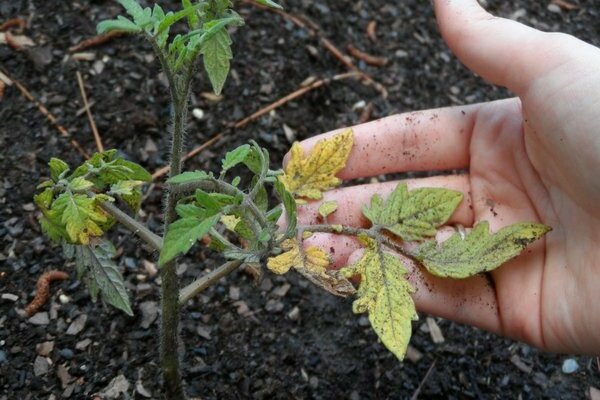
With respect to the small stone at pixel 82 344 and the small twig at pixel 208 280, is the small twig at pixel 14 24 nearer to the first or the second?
the small stone at pixel 82 344

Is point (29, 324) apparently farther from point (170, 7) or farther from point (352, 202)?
point (170, 7)

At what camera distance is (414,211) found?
175 centimetres

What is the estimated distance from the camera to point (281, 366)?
1.97 metres

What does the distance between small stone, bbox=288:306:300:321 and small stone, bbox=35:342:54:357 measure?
2.18 ft

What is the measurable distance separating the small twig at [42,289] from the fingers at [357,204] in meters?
0.70

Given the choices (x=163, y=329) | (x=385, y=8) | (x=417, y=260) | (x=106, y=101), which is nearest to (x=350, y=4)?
(x=385, y=8)

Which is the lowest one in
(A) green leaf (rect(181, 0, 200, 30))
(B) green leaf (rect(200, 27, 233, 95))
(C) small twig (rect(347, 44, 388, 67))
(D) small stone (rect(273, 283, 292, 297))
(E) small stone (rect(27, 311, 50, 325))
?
(D) small stone (rect(273, 283, 292, 297))

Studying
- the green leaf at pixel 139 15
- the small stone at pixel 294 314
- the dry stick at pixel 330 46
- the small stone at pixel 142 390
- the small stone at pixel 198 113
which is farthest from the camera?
the dry stick at pixel 330 46

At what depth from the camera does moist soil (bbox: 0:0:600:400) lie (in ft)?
6.20

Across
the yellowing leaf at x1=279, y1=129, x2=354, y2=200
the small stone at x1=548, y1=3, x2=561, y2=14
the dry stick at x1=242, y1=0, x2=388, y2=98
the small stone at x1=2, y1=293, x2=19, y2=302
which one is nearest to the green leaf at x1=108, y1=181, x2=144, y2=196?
the yellowing leaf at x1=279, y1=129, x2=354, y2=200

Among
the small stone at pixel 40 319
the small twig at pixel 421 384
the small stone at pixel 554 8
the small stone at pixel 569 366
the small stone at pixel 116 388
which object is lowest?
the small stone at pixel 569 366

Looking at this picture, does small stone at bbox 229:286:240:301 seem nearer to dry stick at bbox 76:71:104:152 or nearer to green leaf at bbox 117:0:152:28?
dry stick at bbox 76:71:104:152

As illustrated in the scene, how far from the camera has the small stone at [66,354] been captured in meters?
1.85

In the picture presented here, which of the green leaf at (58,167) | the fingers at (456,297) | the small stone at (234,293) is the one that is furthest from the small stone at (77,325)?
the fingers at (456,297)
